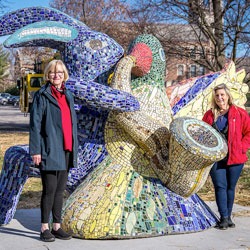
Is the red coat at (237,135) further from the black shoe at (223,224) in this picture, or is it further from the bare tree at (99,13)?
the bare tree at (99,13)

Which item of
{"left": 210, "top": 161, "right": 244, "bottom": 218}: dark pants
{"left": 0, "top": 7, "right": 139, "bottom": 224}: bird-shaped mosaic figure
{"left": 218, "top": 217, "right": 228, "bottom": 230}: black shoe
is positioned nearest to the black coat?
{"left": 0, "top": 7, "right": 139, "bottom": 224}: bird-shaped mosaic figure

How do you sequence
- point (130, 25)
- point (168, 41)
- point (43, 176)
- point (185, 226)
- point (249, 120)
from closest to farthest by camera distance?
1. point (43, 176)
2. point (185, 226)
3. point (249, 120)
4. point (168, 41)
5. point (130, 25)

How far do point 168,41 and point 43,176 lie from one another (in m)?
7.22

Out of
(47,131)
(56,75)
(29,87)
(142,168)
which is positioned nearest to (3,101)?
(29,87)

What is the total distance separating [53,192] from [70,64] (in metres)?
1.26

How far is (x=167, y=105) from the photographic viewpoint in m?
3.92

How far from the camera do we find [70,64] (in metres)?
3.85

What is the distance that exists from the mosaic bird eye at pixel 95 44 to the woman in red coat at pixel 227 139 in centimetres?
115

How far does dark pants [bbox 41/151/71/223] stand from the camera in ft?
10.6

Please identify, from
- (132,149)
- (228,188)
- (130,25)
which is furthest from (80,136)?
(130,25)

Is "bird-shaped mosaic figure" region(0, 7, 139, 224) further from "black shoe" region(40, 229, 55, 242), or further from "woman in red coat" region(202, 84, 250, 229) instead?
"woman in red coat" region(202, 84, 250, 229)

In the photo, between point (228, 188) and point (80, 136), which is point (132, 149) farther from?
point (228, 188)

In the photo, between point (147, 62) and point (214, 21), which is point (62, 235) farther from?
point (214, 21)

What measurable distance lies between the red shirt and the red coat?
4.90 feet
